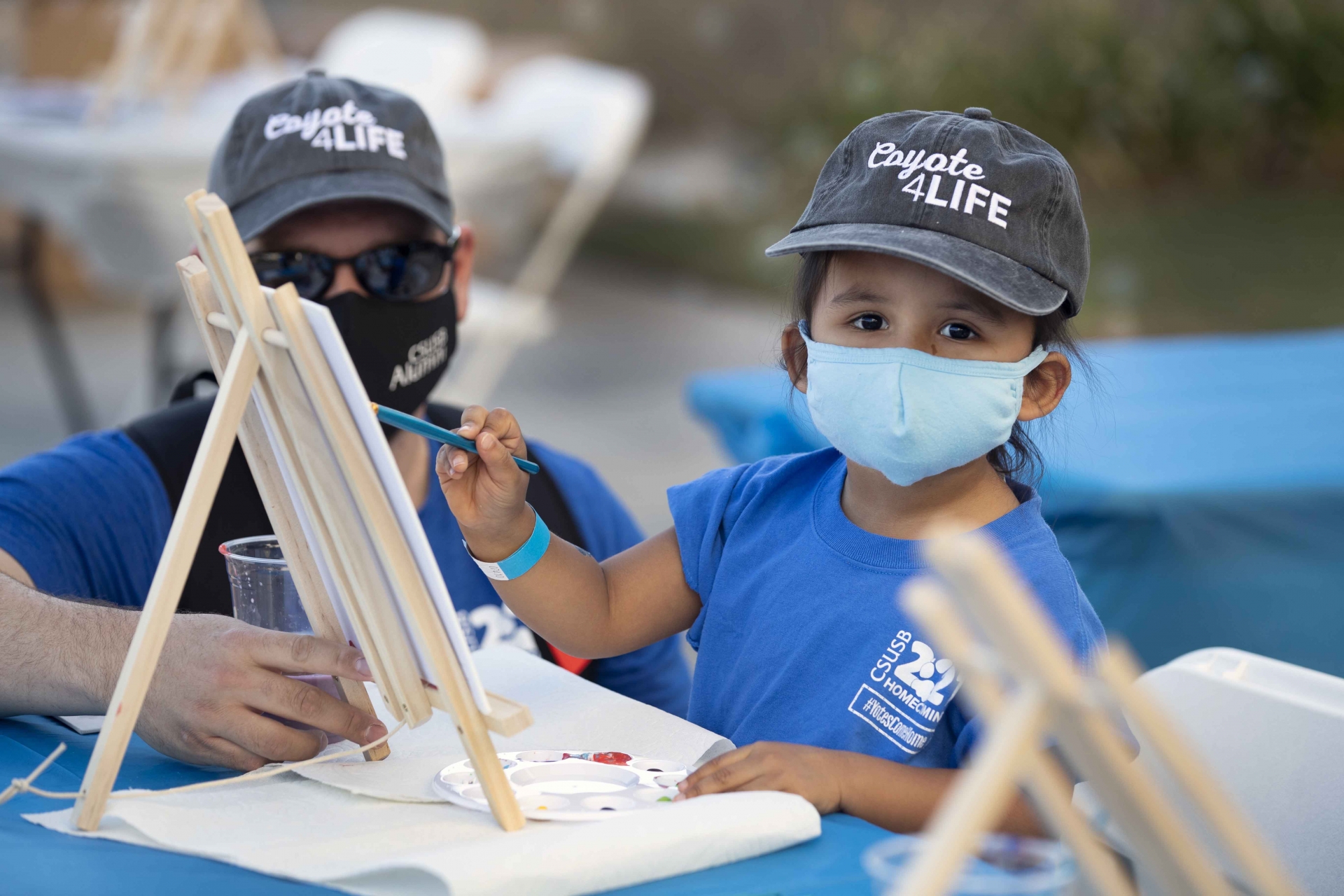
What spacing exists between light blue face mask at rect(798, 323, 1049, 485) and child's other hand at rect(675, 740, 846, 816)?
31cm

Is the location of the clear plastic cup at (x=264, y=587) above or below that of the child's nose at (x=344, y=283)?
below

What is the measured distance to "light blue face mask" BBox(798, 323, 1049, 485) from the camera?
1.24 meters

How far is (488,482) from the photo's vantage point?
1296 millimetres

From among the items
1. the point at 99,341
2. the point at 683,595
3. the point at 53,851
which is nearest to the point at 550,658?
the point at 683,595

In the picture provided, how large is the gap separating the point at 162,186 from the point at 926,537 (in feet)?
9.20

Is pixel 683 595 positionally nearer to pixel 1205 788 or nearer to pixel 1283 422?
pixel 1205 788

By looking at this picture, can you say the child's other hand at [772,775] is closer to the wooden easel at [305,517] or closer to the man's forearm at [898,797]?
the man's forearm at [898,797]

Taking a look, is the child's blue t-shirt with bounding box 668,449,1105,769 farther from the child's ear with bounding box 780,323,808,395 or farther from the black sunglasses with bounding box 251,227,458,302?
the black sunglasses with bounding box 251,227,458,302

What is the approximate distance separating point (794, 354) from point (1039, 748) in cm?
87

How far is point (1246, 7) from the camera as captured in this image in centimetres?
749

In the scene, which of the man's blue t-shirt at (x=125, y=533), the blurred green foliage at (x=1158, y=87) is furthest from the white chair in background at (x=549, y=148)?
the blurred green foliage at (x=1158, y=87)

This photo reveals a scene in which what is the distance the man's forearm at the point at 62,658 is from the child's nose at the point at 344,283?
536mm

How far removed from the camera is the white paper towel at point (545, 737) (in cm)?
114

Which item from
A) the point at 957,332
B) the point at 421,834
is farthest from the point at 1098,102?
the point at 421,834
